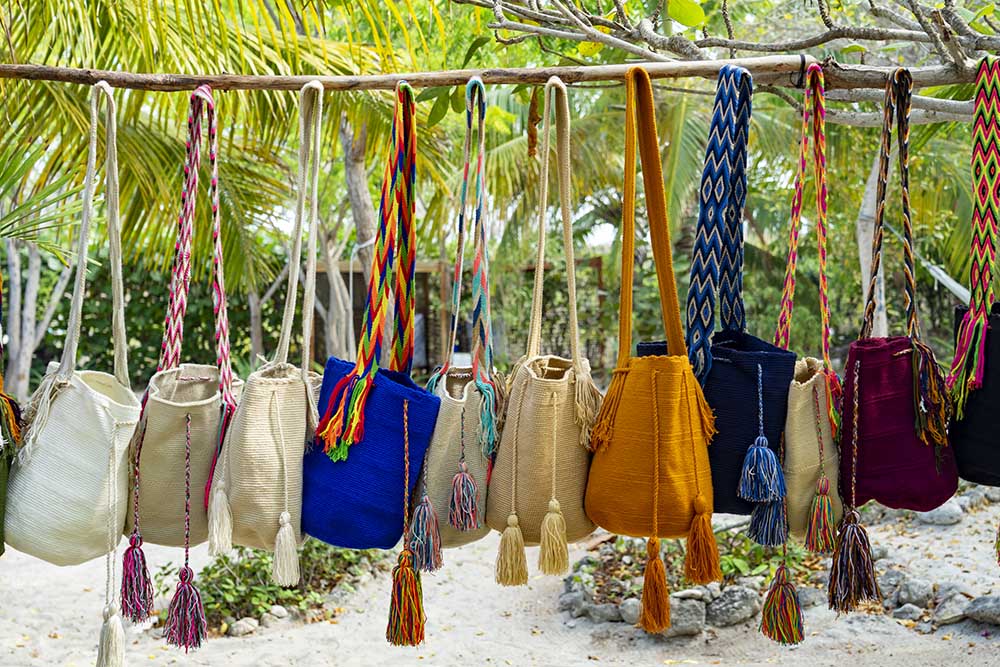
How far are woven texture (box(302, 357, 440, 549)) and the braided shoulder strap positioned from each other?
41cm

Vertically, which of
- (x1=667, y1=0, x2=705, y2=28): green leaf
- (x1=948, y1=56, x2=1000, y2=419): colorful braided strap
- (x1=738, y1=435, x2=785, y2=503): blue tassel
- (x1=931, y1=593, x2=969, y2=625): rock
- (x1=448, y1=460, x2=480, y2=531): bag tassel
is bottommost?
(x1=931, y1=593, x2=969, y2=625): rock

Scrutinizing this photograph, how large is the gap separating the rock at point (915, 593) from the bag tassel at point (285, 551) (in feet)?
10.5

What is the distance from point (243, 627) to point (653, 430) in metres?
3.02

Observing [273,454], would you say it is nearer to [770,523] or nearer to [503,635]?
[770,523]

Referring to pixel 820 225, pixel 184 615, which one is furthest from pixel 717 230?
pixel 184 615

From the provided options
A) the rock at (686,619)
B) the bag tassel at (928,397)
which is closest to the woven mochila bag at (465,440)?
the bag tassel at (928,397)

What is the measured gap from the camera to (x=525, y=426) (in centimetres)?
138

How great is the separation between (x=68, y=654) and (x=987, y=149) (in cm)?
358

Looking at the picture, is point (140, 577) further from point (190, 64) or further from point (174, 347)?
point (190, 64)

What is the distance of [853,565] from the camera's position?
136 centimetres

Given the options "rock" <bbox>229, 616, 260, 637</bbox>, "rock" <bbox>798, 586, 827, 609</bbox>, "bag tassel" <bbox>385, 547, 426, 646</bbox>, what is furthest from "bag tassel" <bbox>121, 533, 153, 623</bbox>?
"rock" <bbox>798, 586, 827, 609</bbox>

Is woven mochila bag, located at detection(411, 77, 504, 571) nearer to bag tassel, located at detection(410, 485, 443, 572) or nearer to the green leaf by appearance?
bag tassel, located at detection(410, 485, 443, 572)

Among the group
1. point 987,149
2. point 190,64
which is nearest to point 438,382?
point 987,149

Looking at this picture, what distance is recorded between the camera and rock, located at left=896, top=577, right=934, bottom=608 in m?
3.80
